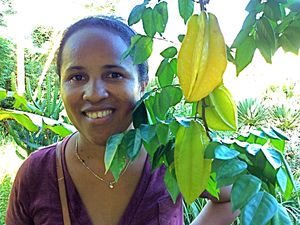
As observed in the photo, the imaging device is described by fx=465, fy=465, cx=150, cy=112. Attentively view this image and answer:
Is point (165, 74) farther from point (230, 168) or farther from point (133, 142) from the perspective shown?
point (230, 168)

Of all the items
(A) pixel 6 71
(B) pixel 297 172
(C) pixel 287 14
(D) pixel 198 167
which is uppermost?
(A) pixel 6 71

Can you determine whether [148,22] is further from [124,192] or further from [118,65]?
[124,192]

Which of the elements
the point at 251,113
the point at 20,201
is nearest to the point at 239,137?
the point at 20,201

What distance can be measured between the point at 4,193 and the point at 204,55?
10.5 feet

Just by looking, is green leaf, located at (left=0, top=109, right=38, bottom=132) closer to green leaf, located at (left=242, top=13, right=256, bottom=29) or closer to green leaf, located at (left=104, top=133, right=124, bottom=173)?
green leaf, located at (left=104, top=133, right=124, bottom=173)

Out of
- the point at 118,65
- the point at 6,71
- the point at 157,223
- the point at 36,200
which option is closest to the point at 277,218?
the point at 118,65

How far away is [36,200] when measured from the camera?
101 centimetres

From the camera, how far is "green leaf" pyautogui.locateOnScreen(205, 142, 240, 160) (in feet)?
1.58

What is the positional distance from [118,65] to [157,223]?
36cm

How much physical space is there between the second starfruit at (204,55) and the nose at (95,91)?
0.29 metres

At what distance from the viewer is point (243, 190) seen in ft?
1.45

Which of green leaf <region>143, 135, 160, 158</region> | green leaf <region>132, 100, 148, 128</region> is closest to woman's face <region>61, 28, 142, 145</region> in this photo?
green leaf <region>132, 100, 148, 128</region>

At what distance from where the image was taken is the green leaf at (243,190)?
0.43m

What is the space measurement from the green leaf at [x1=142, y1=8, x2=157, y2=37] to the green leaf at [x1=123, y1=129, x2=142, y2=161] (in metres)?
0.14
